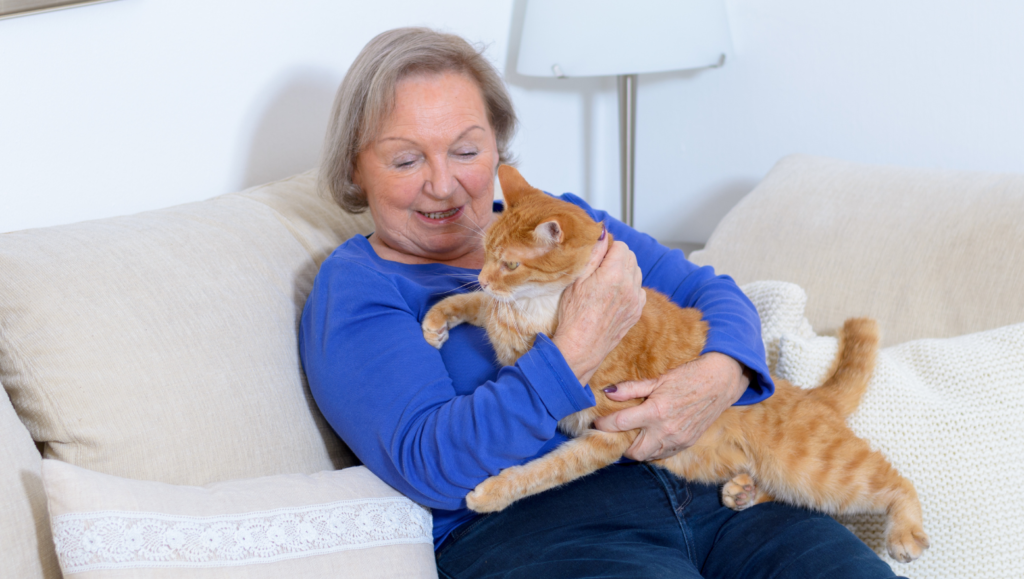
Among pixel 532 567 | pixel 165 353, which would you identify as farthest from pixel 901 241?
pixel 165 353

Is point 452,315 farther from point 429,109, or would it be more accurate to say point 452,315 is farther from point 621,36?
point 621,36

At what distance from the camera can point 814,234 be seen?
1.86 metres

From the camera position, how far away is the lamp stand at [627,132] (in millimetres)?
2500

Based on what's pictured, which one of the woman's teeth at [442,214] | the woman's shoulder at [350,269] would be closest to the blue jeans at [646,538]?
the woman's shoulder at [350,269]

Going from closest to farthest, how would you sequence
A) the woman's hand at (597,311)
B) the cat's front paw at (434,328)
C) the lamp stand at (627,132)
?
the woman's hand at (597,311) < the cat's front paw at (434,328) < the lamp stand at (627,132)

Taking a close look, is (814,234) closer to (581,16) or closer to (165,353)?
(581,16)

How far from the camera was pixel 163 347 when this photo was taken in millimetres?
1180

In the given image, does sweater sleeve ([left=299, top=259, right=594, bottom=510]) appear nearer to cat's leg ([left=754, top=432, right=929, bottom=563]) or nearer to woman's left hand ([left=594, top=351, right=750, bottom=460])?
woman's left hand ([left=594, top=351, right=750, bottom=460])

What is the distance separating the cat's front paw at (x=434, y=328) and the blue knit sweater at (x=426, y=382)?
0.8 inches

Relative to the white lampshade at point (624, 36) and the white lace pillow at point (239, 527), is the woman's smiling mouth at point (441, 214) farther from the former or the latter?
the white lampshade at point (624, 36)

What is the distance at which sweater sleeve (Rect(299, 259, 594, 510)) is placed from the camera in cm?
114

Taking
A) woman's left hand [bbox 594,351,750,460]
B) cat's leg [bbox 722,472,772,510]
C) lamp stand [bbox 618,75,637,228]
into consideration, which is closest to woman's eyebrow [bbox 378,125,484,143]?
woman's left hand [bbox 594,351,750,460]

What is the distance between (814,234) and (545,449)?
97 cm

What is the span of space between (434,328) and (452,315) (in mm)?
63
